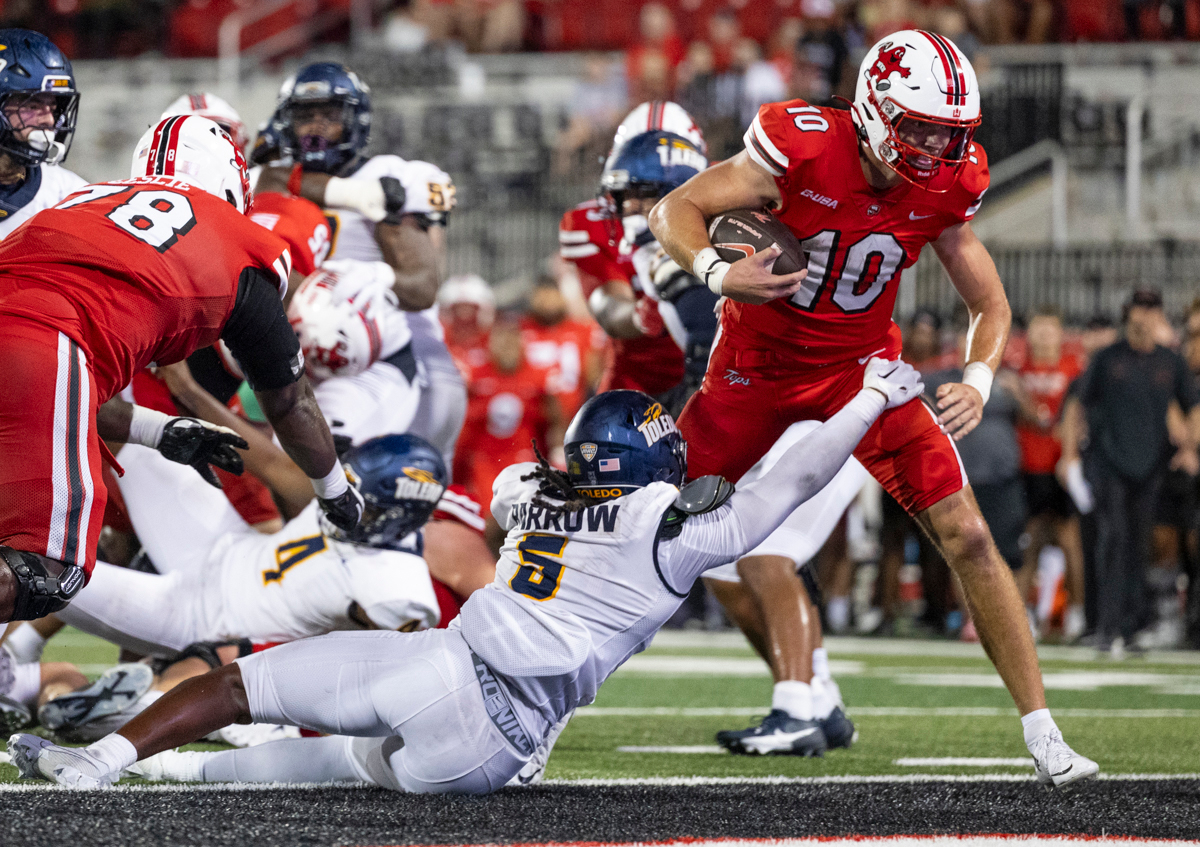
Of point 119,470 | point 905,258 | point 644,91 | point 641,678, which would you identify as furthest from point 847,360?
point 644,91

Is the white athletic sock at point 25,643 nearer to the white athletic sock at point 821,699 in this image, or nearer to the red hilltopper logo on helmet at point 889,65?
the white athletic sock at point 821,699

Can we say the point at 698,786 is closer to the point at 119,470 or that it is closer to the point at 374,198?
the point at 119,470

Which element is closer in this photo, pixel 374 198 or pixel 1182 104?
pixel 374 198

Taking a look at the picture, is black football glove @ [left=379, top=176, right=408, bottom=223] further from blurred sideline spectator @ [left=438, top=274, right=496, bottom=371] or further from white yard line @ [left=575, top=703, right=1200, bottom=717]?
blurred sideline spectator @ [left=438, top=274, right=496, bottom=371]

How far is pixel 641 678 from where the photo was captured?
6574 mm

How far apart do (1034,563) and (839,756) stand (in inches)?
228

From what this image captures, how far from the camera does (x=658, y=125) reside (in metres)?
5.43

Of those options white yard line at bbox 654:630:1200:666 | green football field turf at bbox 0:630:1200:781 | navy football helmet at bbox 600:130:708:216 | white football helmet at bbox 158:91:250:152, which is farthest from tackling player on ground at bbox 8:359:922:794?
white yard line at bbox 654:630:1200:666

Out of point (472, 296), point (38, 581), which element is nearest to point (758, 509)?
point (38, 581)

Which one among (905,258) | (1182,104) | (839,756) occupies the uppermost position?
(1182,104)

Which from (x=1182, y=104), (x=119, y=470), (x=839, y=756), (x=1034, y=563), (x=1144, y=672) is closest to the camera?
(x=119, y=470)

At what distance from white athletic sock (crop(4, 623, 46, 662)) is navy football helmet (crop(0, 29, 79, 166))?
1519 millimetres

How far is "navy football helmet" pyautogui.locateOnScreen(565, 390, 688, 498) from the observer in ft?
10.9

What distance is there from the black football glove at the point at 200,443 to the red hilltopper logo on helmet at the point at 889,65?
182cm
